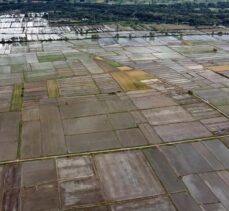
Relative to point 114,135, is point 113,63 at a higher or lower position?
higher

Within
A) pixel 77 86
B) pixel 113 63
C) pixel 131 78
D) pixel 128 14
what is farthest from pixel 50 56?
pixel 128 14

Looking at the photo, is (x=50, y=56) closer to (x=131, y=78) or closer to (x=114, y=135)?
(x=131, y=78)

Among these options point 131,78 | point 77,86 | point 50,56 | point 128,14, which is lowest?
point 77,86

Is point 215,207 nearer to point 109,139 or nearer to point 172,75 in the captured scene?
point 109,139

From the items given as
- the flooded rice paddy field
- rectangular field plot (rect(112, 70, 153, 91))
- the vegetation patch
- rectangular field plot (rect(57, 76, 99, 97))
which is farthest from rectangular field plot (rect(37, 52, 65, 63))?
rectangular field plot (rect(112, 70, 153, 91))

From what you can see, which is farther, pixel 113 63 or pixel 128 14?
pixel 128 14

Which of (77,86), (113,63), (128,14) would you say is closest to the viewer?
(77,86)

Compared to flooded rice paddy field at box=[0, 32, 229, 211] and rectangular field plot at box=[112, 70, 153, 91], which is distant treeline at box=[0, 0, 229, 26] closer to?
flooded rice paddy field at box=[0, 32, 229, 211]

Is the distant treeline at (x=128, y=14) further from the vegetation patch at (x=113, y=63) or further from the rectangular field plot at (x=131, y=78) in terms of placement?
the rectangular field plot at (x=131, y=78)

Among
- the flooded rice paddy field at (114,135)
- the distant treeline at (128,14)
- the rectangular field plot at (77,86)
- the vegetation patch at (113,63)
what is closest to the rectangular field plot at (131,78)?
the flooded rice paddy field at (114,135)
